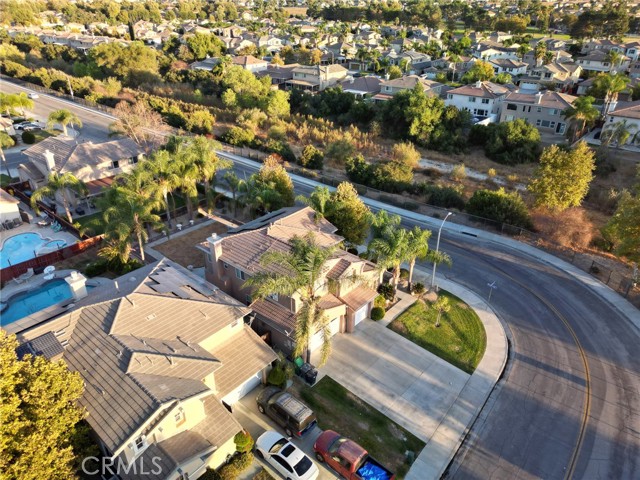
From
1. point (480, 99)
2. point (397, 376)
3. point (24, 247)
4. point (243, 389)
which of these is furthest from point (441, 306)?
point (480, 99)

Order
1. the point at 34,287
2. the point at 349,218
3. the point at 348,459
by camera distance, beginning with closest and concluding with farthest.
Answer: the point at 348,459 < the point at 34,287 < the point at 349,218

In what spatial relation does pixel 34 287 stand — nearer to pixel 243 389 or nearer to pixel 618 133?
pixel 243 389

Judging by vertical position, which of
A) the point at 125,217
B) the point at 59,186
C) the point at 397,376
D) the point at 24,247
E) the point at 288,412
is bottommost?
the point at 24,247

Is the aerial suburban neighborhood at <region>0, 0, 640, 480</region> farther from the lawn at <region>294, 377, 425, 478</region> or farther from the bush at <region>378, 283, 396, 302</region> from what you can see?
the bush at <region>378, 283, 396, 302</region>

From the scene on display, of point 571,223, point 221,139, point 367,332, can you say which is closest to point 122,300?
point 367,332

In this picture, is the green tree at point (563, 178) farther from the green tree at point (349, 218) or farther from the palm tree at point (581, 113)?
the palm tree at point (581, 113)

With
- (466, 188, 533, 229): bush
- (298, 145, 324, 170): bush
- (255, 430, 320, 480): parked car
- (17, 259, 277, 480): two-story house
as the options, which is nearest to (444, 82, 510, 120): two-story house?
(298, 145, 324, 170): bush
